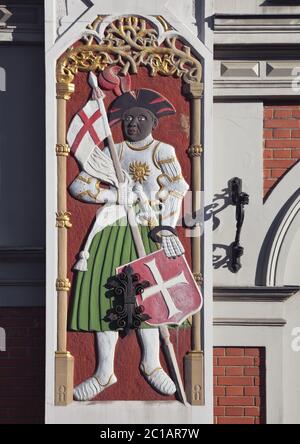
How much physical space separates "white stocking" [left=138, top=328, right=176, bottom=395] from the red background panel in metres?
0.05

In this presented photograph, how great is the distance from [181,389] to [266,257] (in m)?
1.19

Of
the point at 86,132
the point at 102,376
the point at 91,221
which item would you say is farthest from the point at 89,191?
the point at 102,376

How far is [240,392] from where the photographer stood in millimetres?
12023

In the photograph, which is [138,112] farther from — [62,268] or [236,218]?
[62,268]

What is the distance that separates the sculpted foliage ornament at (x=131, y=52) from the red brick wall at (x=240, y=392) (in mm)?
2190

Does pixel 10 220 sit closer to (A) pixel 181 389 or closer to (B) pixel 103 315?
(B) pixel 103 315

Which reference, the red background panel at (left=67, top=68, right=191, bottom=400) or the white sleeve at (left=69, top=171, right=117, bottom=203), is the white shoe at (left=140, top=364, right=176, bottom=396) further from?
the white sleeve at (left=69, top=171, right=117, bottom=203)

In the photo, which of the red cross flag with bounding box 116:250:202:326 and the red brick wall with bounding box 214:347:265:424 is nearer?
the red cross flag with bounding box 116:250:202:326

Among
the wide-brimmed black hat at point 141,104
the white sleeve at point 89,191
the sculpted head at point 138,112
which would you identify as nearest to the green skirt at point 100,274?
the white sleeve at point 89,191

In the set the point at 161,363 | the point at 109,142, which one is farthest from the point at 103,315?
the point at 109,142

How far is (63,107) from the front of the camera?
39.3ft

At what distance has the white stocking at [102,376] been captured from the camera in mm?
11805

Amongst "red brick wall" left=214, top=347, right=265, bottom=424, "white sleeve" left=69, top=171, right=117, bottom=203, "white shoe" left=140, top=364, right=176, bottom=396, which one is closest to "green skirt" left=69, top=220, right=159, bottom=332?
"white sleeve" left=69, top=171, right=117, bottom=203

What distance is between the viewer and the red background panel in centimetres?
1183
